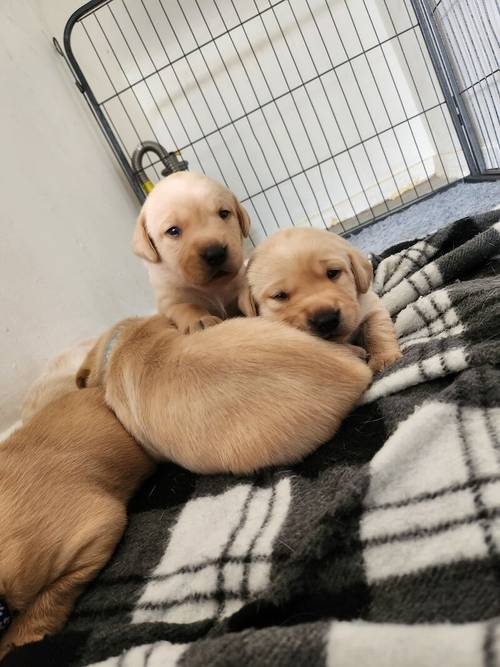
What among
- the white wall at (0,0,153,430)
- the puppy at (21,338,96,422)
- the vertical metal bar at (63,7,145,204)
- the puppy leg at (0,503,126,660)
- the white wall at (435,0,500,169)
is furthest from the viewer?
the vertical metal bar at (63,7,145,204)

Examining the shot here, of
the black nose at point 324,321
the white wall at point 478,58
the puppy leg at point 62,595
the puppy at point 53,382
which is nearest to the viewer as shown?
the puppy leg at point 62,595

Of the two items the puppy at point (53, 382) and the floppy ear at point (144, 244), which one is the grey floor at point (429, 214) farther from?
the puppy at point (53, 382)

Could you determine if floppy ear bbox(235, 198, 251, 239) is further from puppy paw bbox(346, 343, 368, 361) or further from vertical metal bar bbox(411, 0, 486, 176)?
vertical metal bar bbox(411, 0, 486, 176)

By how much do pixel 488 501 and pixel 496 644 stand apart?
0.77 feet

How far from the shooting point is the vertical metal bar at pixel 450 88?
3041 mm

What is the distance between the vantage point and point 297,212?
13.6 ft

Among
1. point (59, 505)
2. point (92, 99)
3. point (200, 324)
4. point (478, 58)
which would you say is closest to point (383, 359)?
point (200, 324)

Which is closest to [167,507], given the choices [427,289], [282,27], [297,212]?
[427,289]

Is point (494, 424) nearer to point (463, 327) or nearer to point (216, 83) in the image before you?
point (463, 327)

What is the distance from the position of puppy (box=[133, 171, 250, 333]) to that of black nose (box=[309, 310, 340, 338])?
397 mm

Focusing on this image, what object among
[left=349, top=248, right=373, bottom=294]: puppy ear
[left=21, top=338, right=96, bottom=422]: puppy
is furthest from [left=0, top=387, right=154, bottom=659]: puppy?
[left=349, top=248, right=373, bottom=294]: puppy ear

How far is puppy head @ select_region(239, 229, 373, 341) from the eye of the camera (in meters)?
1.33

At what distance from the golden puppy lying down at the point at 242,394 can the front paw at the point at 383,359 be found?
0.08m

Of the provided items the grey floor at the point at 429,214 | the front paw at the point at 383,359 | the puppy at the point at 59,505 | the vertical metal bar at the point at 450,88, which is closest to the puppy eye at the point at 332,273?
the front paw at the point at 383,359
